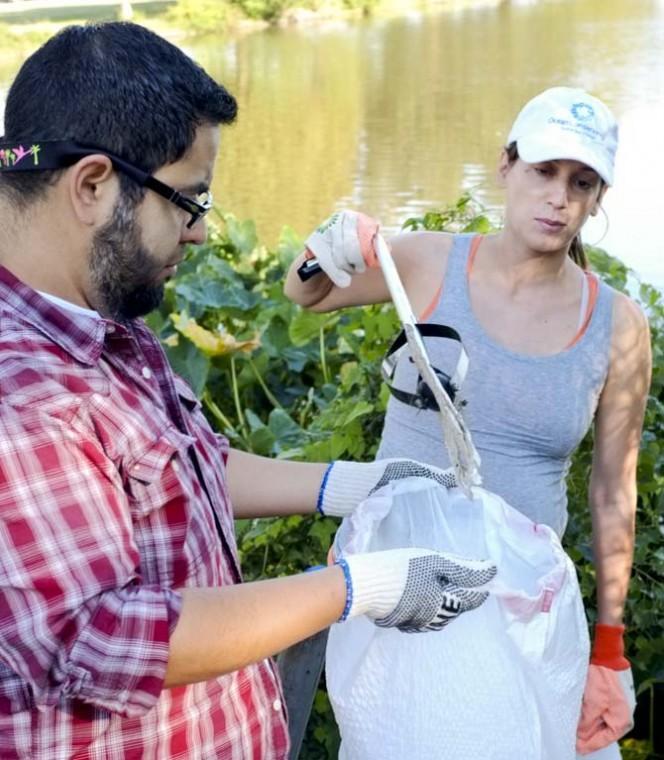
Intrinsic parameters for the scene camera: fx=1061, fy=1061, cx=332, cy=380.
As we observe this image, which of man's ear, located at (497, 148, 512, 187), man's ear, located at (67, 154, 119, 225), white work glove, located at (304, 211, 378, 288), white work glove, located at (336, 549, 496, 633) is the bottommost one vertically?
white work glove, located at (336, 549, 496, 633)

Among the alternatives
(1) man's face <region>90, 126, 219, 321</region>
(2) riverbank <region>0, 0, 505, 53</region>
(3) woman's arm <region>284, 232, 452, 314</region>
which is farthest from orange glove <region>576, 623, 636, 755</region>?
(2) riverbank <region>0, 0, 505, 53</region>

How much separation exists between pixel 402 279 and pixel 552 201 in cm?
30

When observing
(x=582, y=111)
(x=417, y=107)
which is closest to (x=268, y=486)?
(x=582, y=111)

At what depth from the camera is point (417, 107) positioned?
10.9 meters

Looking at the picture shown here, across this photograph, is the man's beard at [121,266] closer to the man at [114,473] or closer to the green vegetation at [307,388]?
the man at [114,473]

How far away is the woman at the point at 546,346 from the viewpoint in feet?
6.12

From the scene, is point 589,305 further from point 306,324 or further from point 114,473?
point 306,324

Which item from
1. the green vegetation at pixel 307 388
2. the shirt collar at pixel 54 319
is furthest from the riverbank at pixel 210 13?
the shirt collar at pixel 54 319

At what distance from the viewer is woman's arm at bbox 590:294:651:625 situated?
75.1 inches

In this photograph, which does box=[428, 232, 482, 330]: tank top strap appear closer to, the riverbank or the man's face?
the man's face

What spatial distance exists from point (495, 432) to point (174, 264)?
81 centimetres

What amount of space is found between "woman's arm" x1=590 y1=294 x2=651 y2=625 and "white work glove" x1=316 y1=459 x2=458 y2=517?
37 centimetres

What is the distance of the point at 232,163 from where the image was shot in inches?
354

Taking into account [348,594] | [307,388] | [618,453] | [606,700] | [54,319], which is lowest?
[307,388]
